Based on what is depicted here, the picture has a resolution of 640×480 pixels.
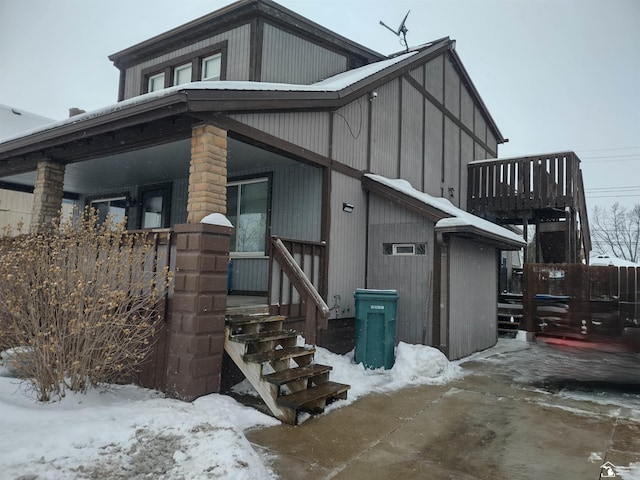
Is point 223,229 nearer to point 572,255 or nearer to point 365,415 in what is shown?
point 365,415

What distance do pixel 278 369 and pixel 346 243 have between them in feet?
11.9

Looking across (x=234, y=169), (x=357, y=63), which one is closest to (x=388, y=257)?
(x=234, y=169)

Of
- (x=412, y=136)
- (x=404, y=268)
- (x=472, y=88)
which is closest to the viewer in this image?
(x=404, y=268)

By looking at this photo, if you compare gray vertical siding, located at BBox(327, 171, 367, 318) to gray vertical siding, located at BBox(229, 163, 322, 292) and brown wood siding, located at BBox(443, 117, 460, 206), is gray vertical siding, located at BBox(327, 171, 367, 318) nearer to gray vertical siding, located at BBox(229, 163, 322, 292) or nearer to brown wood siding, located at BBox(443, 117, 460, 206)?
gray vertical siding, located at BBox(229, 163, 322, 292)

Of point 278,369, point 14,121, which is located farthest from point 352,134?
point 14,121

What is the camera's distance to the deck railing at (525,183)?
12.4 metres

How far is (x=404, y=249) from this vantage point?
333 inches

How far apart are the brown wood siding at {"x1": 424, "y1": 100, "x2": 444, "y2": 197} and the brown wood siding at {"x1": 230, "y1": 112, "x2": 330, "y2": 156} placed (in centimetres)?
472

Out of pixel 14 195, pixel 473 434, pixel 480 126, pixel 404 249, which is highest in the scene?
pixel 480 126

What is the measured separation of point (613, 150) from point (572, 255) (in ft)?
185

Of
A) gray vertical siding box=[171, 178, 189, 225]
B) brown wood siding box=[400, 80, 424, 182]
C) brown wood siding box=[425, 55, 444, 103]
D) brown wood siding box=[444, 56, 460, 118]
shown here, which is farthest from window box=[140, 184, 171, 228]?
brown wood siding box=[444, 56, 460, 118]

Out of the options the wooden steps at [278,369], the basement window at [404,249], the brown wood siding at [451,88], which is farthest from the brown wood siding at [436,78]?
the wooden steps at [278,369]

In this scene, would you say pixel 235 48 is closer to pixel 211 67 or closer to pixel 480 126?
pixel 211 67

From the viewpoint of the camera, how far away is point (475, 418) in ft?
16.5
